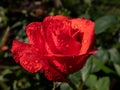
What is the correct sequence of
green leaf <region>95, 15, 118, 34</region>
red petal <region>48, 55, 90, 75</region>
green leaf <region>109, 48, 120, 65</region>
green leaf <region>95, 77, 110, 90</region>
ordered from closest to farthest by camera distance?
red petal <region>48, 55, 90, 75</region> < green leaf <region>95, 77, 110, 90</region> < green leaf <region>95, 15, 118, 34</region> < green leaf <region>109, 48, 120, 65</region>

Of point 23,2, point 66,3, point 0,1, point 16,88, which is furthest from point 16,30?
point 23,2

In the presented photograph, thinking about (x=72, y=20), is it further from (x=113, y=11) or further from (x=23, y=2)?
(x=113, y=11)

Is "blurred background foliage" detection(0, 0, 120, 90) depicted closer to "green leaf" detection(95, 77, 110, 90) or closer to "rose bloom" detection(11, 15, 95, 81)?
"green leaf" detection(95, 77, 110, 90)

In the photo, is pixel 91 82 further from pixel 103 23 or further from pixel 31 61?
pixel 31 61

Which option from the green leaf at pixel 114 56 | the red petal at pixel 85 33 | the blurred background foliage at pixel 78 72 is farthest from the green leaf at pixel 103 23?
the red petal at pixel 85 33

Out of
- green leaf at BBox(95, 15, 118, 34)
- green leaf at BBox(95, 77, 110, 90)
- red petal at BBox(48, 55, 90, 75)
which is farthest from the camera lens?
green leaf at BBox(95, 15, 118, 34)

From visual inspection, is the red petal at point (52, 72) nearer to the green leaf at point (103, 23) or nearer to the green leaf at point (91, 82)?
the green leaf at point (91, 82)

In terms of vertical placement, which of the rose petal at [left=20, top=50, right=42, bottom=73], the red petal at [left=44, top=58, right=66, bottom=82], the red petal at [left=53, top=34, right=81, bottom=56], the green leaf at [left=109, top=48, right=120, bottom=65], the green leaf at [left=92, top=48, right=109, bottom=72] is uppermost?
the red petal at [left=53, top=34, right=81, bottom=56]

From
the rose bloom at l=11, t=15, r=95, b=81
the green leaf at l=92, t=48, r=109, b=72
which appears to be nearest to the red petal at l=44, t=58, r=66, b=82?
the rose bloom at l=11, t=15, r=95, b=81
